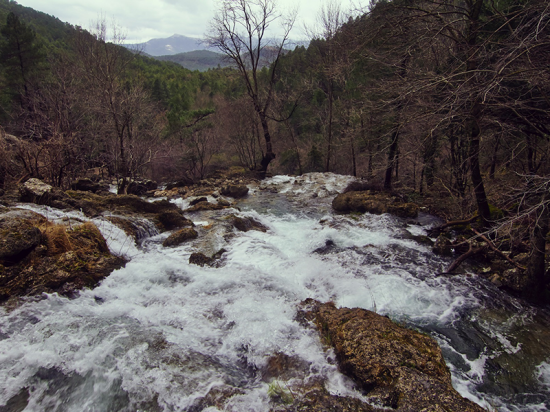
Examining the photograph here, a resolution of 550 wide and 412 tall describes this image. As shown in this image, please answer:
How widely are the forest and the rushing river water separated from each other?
1558 mm

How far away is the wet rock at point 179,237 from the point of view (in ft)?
25.0

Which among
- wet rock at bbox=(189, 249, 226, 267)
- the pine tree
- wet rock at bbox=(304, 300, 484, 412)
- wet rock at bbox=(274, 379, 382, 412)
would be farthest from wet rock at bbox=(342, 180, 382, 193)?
the pine tree

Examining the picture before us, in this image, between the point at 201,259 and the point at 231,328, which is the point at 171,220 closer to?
the point at 201,259

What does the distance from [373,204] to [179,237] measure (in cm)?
717

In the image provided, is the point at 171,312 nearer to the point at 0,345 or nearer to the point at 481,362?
the point at 0,345

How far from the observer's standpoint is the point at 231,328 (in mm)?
4344

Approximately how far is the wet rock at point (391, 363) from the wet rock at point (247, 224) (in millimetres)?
5478

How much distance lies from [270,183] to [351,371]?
1602 centimetres

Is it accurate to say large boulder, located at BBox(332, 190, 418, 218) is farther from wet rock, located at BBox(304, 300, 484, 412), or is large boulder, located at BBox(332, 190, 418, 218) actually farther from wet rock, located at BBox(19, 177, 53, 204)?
wet rock, located at BBox(19, 177, 53, 204)

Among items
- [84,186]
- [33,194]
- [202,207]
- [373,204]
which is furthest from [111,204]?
[373,204]

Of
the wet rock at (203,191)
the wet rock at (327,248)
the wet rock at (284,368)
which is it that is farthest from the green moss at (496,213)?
the wet rock at (203,191)

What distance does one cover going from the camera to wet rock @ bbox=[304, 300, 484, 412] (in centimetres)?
267

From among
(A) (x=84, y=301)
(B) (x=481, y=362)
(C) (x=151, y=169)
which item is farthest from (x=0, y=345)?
(C) (x=151, y=169)

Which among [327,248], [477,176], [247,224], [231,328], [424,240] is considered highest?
[477,176]
